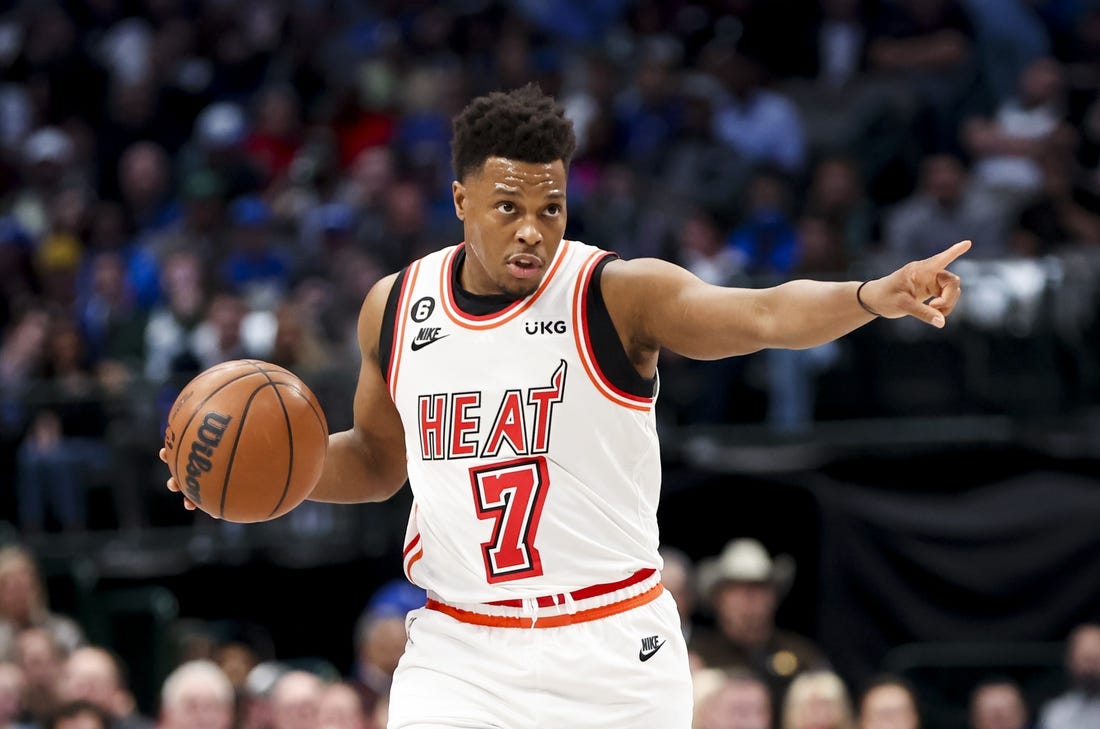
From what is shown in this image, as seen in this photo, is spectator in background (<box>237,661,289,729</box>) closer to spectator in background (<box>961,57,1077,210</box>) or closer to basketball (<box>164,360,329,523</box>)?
basketball (<box>164,360,329,523</box>)

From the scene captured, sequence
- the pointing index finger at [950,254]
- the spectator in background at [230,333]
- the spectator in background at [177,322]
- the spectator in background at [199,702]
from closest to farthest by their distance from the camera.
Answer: the pointing index finger at [950,254] → the spectator in background at [199,702] → the spectator in background at [230,333] → the spectator in background at [177,322]

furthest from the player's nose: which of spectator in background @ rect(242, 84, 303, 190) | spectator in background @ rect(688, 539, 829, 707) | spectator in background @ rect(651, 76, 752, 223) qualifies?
spectator in background @ rect(242, 84, 303, 190)

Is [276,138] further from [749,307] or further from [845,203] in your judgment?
[749,307]

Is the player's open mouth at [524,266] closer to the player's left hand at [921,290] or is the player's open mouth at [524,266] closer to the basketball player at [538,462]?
the basketball player at [538,462]

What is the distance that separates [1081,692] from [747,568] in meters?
2.03

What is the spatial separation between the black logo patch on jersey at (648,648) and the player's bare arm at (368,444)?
1105 millimetres

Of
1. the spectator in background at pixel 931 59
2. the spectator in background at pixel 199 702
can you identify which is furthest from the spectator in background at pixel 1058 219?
the spectator in background at pixel 199 702

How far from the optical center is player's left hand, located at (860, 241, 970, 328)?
4.21 m

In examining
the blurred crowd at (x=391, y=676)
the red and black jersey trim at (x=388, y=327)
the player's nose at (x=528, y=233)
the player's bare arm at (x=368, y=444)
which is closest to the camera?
the player's nose at (x=528, y=233)

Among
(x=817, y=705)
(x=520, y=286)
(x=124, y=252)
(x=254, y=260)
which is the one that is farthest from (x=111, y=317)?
(x=520, y=286)

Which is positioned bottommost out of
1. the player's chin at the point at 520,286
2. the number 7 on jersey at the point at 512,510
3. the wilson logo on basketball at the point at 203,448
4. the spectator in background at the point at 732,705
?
the spectator in background at the point at 732,705

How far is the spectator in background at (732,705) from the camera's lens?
866 cm

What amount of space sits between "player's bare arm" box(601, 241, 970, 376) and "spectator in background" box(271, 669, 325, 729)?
4.41m

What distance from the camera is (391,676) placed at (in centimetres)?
996
